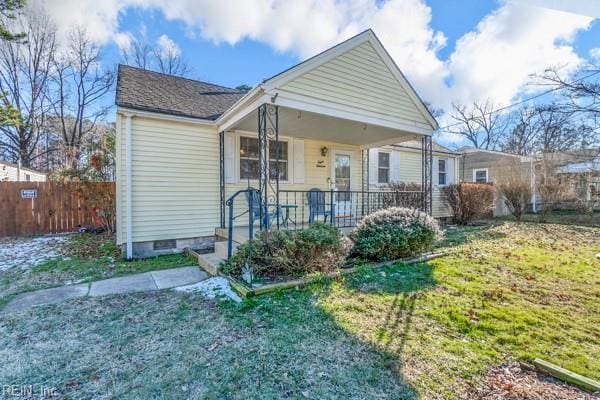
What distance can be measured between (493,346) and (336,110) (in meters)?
4.67

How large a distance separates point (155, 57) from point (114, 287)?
2272 centimetres

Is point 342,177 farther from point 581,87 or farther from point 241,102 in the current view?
point 581,87

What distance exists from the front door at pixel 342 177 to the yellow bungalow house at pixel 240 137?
0.61 m

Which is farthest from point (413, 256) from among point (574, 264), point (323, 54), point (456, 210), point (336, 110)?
point (456, 210)

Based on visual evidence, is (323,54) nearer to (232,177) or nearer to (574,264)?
(232,177)

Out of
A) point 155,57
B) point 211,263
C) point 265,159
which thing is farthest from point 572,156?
point 155,57

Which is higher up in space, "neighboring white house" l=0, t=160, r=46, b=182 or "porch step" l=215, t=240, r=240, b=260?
"neighboring white house" l=0, t=160, r=46, b=182

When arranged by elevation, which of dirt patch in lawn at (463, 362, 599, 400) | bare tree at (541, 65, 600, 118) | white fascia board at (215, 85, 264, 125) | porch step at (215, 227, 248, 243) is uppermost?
bare tree at (541, 65, 600, 118)

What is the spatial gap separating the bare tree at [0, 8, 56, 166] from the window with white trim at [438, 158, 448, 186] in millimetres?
22071

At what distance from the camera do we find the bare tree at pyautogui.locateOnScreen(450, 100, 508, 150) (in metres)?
26.9

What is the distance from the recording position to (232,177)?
7.11 metres

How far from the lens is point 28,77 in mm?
16688

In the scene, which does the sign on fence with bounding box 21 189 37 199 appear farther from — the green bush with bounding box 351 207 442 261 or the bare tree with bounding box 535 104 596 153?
the bare tree with bounding box 535 104 596 153

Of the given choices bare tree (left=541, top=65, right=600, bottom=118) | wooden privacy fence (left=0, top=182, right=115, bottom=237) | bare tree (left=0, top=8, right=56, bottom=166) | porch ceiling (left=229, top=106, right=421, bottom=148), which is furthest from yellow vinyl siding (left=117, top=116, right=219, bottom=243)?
bare tree (left=0, top=8, right=56, bottom=166)
